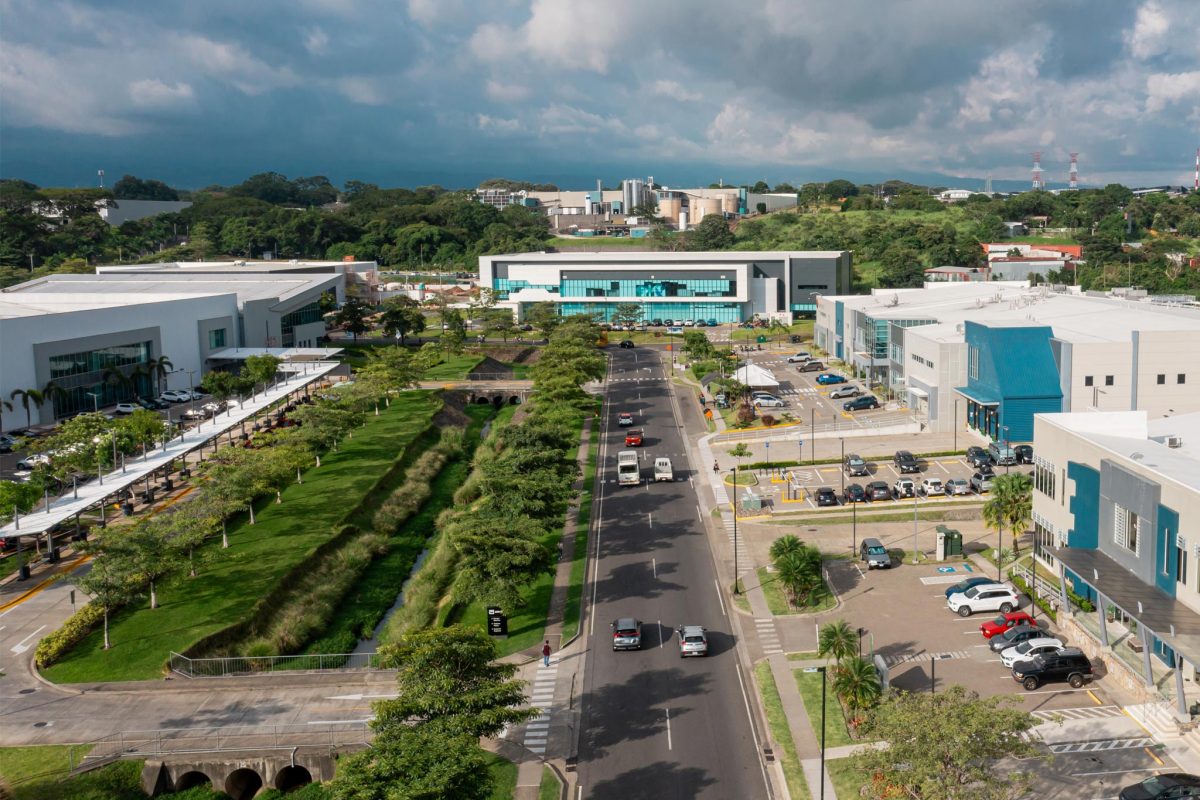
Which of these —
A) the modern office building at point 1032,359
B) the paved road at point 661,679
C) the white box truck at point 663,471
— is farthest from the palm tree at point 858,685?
the modern office building at point 1032,359

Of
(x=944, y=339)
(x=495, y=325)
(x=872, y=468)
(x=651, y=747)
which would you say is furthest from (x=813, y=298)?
(x=651, y=747)

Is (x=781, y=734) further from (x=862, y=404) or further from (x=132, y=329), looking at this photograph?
(x=132, y=329)

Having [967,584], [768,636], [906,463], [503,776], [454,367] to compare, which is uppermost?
[454,367]

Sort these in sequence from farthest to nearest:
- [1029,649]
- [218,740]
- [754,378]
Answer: [754,378] → [1029,649] → [218,740]

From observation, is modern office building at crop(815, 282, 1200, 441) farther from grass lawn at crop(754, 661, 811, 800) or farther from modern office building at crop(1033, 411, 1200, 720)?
grass lawn at crop(754, 661, 811, 800)

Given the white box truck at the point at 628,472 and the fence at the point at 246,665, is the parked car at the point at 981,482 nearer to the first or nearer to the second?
the white box truck at the point at 628,472

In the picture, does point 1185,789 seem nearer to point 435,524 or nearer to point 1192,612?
point 1192,612

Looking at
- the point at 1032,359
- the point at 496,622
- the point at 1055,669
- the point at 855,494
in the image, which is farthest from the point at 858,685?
the point at 1032,359
